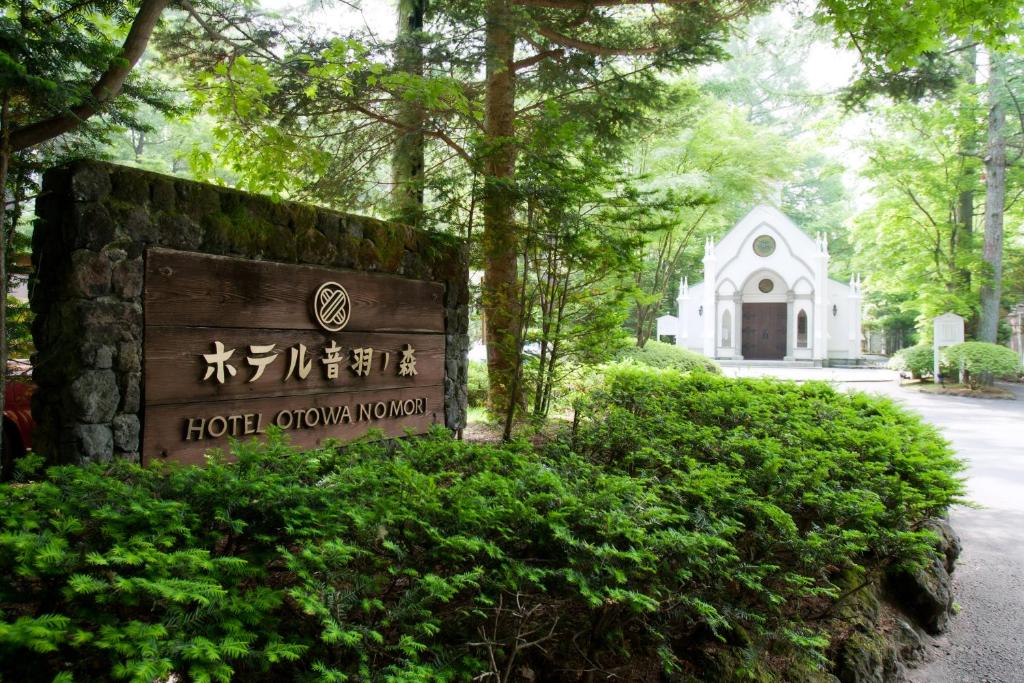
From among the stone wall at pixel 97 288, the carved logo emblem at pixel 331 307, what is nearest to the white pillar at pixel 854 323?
the carved logo emblem at pixel 331 307

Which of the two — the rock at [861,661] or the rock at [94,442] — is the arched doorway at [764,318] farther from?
the rock at [94,442]

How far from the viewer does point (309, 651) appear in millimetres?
1542

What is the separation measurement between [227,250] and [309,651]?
106 inches

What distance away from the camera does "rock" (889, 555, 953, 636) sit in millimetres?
3568

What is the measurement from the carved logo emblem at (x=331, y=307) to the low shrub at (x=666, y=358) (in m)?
10.6

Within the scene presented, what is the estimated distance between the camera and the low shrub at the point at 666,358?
14.7 metres

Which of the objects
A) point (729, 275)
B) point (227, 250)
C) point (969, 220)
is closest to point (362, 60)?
point (227, 250)

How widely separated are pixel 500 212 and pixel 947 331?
1782cm

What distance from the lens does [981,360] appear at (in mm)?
15664

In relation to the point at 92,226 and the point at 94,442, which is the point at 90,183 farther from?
the point at 94,442

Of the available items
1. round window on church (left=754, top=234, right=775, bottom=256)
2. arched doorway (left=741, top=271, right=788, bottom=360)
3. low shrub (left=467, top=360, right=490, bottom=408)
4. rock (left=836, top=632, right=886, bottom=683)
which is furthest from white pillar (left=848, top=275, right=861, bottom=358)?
rock (left=836, top=632, right=886, bottom=683)

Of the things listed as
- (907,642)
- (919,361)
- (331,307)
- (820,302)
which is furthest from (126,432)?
(820,302)

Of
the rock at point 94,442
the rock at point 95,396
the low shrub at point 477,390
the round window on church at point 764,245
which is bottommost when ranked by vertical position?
the low shrub at point 477,390

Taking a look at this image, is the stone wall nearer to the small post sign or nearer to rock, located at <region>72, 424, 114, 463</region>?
rock, located at <region>72, 424, 114, 463</region>
